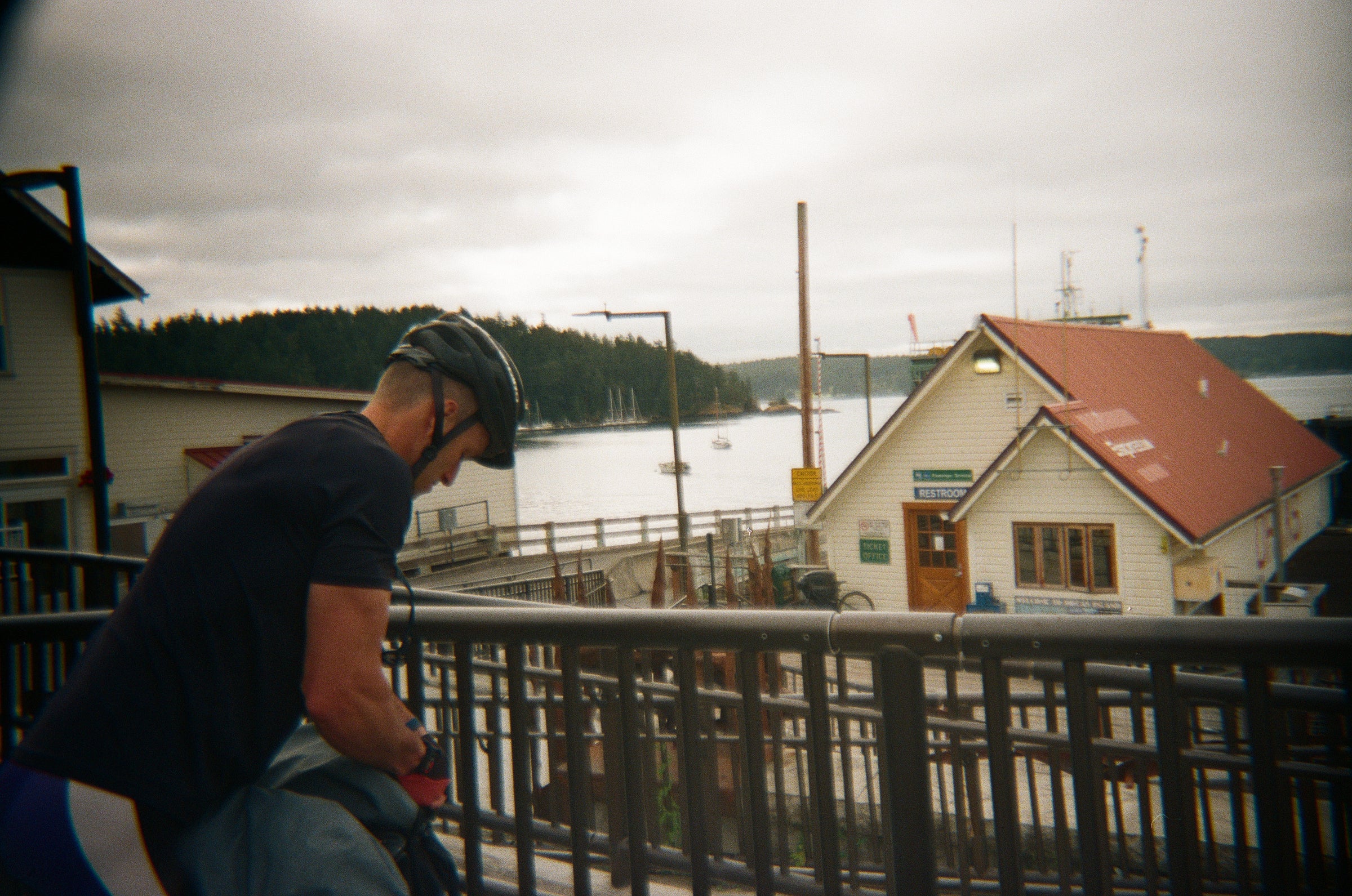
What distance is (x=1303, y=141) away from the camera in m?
7.09

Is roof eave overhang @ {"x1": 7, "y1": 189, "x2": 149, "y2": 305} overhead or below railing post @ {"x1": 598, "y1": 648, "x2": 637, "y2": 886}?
overhead

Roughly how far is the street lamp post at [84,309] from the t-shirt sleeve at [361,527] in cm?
815

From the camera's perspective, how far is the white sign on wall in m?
20.7

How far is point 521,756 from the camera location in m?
1.97

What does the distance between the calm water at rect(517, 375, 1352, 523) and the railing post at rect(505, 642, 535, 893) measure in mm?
8280

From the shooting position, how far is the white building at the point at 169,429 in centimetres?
2173

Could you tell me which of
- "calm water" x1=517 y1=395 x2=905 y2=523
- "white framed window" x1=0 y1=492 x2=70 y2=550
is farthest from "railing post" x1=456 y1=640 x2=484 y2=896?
"white framed window" x1=0 y1=492 x2=70 y2=550

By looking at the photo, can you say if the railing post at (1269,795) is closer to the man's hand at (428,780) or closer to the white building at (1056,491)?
the man's hand at (428,780)

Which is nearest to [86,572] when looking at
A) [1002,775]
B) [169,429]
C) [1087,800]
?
[1002,775]

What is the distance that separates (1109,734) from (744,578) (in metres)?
20.7

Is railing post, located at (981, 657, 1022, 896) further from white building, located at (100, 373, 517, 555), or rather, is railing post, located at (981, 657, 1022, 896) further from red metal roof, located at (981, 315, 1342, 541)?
white building, located at (100, 373, 517, 555)

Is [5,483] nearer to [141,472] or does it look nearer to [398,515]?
[141,472]

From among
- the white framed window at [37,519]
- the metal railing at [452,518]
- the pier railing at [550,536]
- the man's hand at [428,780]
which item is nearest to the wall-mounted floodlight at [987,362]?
the pier railing at [550,536]

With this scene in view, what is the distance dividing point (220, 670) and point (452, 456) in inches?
24.7
